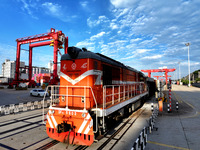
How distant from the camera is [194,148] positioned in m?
4.58

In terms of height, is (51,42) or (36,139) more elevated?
(51,42)

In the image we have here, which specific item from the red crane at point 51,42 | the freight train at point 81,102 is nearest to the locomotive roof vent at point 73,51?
the freight train at point 81,102

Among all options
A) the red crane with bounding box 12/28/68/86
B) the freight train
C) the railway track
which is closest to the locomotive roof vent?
the freight train

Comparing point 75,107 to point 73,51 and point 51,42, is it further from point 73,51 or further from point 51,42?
point 51,42

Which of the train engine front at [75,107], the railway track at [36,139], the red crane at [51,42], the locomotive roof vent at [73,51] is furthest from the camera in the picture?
the red crane at [51,42]

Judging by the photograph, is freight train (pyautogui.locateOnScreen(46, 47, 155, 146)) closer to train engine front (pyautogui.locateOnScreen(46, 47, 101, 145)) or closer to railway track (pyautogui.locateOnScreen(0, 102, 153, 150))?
train engine front (pyautogui.locateOnScreen(46, 47, 101, 145))

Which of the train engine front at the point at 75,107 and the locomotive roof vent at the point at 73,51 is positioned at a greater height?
the locomotive roof vent at the point at 73,51

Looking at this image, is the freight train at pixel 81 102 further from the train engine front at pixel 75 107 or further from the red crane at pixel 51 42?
the red crane at pixel 51 42

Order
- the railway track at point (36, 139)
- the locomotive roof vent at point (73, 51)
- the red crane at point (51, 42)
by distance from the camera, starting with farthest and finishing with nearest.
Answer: the red crane at point (51, 42) → the locomotive roof vent at point (73, 51) → the railway track at point (36, 139)

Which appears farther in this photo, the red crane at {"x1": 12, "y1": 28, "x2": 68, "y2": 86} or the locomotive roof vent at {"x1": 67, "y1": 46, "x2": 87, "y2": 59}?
the red crane at {"x1": 12, "y1": 28, "x2": 68, "y2": 86}

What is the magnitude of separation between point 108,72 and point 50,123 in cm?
340

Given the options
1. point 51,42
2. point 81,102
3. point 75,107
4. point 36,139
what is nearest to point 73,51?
point 81,102

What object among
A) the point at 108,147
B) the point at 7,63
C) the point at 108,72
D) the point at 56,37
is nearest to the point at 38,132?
the point at 108,147

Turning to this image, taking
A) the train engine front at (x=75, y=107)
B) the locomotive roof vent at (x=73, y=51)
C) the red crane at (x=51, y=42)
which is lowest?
the train engine front at (x=75, y=107)
